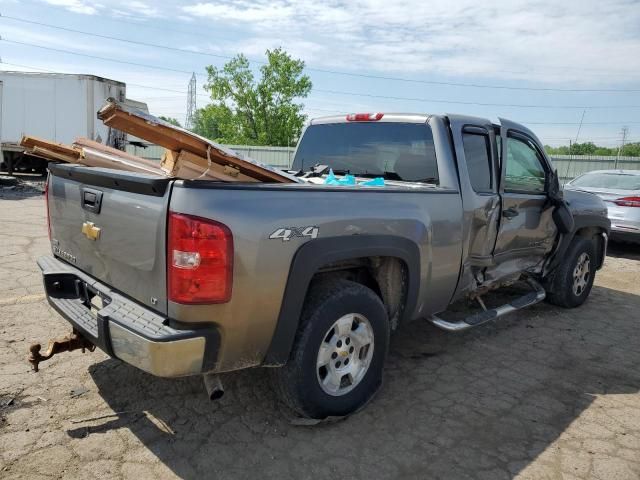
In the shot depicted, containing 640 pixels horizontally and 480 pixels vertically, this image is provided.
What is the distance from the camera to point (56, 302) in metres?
3.18

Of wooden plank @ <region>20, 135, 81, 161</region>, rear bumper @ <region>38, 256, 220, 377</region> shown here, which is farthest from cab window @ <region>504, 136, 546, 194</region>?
wooden plank @ <region>20, 135, 81, 161</region>

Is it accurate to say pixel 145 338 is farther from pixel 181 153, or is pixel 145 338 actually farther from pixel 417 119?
Answer: pixel 417 119

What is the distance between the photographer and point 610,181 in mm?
9617

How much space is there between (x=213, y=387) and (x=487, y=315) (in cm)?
244

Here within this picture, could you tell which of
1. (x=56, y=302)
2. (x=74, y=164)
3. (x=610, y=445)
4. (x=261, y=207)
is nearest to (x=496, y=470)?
(x=610, y=445)

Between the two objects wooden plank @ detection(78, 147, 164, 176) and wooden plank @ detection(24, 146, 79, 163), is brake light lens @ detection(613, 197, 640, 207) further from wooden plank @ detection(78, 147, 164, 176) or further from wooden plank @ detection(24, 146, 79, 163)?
wooden plank @ detection(24, 146, 79, 163)

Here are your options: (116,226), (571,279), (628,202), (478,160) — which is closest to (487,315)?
(478,160)

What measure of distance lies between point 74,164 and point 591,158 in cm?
2637

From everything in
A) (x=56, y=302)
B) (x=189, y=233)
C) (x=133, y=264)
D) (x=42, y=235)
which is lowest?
(x=42, y=235)

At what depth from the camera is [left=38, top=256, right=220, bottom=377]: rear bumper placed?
2322 mm

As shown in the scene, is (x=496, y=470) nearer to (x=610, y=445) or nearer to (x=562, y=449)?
(x=562, y=449)

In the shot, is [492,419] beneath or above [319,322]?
beneath

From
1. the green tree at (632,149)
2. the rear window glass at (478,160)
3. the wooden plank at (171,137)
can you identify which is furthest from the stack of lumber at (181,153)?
the green tree at (632,149)

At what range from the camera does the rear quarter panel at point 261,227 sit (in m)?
2.35
